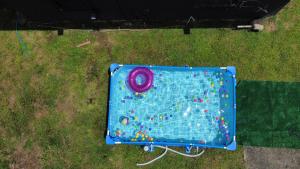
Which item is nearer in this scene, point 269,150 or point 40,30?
point 269,150

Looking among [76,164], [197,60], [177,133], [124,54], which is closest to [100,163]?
[76,164]

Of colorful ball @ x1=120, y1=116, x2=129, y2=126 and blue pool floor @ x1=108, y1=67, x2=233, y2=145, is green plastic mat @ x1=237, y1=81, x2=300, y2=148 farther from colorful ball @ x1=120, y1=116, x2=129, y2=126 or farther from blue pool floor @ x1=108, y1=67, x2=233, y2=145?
colorful ball @ x1=120, y1=116, x2=129, y2=126

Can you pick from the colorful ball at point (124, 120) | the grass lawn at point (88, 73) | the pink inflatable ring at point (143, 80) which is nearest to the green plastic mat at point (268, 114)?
the grass lawn at point (88, 73)

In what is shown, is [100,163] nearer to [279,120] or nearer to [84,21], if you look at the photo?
[84,21]

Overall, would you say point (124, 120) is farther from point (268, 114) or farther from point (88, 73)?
point (268, 114)

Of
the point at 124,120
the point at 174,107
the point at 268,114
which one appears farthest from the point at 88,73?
the point at 268,114

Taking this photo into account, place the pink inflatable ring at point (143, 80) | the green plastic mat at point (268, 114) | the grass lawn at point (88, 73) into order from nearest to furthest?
the green plastic mat at point (268, 114) → the pink inflatable ring at point (143, 80) → the grass lawn at point (88, 73)

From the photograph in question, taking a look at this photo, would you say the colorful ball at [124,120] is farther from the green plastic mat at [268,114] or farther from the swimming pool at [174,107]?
the green plastic mat at [268,114]
